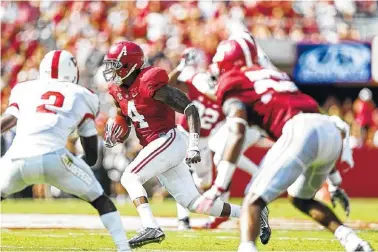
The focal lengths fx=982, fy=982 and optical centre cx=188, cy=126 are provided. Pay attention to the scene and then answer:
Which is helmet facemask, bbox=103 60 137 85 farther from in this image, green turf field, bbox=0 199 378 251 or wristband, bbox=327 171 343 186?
wristband, bbox=327 171 343 186

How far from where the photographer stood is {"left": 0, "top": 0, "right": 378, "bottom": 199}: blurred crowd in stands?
1927 cm

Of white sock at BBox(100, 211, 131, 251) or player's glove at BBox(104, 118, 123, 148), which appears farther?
player's glove at BBox(104, 118, 123, 148)

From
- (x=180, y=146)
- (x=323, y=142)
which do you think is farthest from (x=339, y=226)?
(x=180, y=146)

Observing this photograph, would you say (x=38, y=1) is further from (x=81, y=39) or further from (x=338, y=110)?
(x=338, y=110)

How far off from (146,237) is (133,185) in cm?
50

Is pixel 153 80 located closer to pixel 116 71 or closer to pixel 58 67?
pixel 116 71

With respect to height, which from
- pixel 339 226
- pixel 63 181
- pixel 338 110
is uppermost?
pixel 63 181

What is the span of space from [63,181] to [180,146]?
1.57 m

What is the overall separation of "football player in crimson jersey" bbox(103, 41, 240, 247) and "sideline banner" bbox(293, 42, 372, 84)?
43.9 ft

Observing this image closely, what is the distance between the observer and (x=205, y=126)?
11859 mm

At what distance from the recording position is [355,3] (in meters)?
21.8

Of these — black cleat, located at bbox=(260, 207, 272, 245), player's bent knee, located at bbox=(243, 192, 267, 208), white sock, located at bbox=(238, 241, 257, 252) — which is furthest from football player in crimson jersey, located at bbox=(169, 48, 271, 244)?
white sock, located at bbox=(238, 241, 257, 252)

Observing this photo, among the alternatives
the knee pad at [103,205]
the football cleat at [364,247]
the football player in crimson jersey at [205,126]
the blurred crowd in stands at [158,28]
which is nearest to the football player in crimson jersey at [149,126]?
the knee pad at [103,205]

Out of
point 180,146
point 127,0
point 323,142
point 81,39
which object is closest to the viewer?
point 323,142
